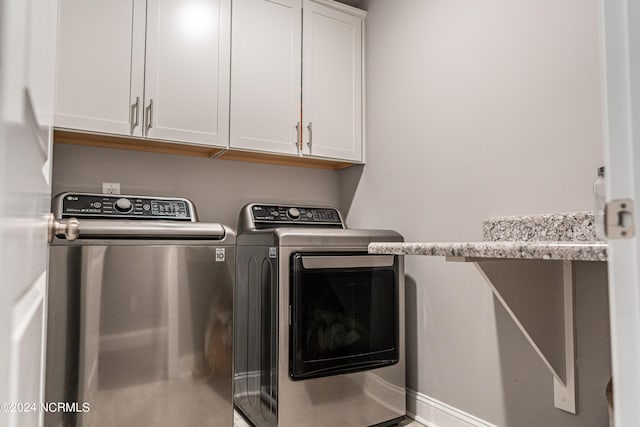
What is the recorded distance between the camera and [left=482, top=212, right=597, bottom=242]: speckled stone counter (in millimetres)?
1496

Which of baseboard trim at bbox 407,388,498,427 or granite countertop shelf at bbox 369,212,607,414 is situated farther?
baseboard trim at bbox 407,388,498,427

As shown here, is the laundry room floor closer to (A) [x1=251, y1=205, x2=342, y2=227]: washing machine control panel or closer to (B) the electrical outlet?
(A) [x1=251, y1=205, x2=342, y2=227]: washing machine control panel

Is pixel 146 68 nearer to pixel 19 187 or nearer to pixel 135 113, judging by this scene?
pixel 135 113

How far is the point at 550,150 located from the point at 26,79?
5.61ft

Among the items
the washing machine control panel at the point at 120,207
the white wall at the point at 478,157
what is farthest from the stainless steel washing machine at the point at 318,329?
the washing machine control panel at the point at 120,207

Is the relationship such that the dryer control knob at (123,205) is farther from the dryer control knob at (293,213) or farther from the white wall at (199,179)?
the dryer control knob at (293,213)

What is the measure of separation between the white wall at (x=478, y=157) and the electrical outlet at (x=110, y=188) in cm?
142

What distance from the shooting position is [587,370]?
4.88ft

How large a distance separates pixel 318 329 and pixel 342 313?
0.47 feet

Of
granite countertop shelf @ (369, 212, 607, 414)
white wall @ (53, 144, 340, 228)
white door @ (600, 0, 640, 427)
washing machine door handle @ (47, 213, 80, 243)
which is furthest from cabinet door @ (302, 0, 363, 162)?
white door @ (600, 0, 640, 427)

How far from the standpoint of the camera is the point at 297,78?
2410 mm

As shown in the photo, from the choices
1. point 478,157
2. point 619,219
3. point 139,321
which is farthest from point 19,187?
point 478,157

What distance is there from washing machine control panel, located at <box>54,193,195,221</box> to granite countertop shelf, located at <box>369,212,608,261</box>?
1.14 meters

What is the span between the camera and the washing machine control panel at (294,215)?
91.5 inches
